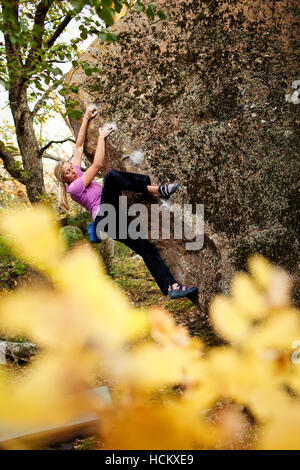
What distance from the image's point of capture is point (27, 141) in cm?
674

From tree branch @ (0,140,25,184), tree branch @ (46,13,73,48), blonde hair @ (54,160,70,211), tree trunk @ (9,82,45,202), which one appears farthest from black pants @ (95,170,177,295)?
tree branch @ (46,13,73,48)

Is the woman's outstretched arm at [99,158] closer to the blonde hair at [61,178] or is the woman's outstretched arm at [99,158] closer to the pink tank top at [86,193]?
the pink tank top at [86,193]

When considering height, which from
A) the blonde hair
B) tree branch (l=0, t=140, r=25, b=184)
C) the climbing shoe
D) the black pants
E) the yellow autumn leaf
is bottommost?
the climbing shoe

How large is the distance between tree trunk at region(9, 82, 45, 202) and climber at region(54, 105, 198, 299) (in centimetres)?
292

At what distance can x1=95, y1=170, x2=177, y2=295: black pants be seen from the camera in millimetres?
3598

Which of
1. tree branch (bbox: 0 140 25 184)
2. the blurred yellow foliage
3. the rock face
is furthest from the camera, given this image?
tree branch (bbox: 0 140 25 184)

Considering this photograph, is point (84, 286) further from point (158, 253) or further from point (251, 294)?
point (251, 294)

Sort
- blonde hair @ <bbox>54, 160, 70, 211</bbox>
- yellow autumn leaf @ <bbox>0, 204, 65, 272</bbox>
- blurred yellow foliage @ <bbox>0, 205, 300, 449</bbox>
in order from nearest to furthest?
blurred yellow foliage @ <bbox>0, 205, 300, 449</bbox> → blonde hair @ <bbox>54, 160, 70, 211</bbox> → yellow autumn leaf @ <bbox>0, 204, 65, 272</bbox>

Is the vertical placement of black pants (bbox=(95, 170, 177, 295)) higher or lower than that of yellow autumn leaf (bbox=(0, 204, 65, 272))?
lower

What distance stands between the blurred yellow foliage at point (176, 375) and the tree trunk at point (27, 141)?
281 centimetres

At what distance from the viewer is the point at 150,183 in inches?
146

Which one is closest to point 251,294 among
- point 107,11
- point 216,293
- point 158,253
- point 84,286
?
point 216,293

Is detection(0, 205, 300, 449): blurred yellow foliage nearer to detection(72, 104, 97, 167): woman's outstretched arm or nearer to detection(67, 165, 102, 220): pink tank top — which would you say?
detection(67, 165, 102, 220): pink tank top

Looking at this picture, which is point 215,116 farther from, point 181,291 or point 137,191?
point 181,291
